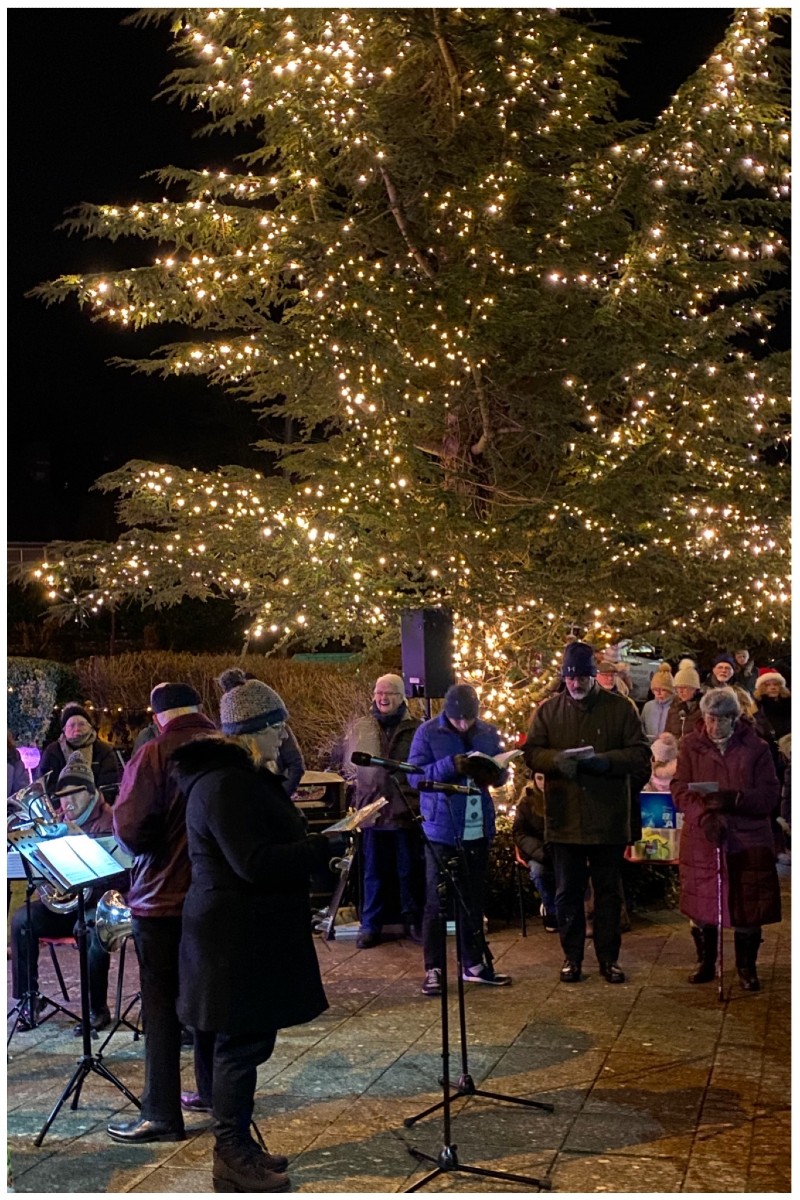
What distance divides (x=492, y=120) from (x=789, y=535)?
4611 millimetres

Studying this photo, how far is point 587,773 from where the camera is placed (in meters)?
8.16

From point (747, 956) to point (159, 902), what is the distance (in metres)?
4.12

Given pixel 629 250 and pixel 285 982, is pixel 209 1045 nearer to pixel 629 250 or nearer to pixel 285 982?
pixel 285 982

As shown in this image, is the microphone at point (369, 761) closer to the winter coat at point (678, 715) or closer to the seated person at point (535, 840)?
the seated person at point (535, 840)

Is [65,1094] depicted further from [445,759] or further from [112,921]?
[445,759]

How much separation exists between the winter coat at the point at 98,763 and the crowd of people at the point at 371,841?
20mm

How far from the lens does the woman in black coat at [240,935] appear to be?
16.2ft

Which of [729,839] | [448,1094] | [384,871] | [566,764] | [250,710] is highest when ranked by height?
[250,710]

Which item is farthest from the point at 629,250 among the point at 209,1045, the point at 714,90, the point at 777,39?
the point at 209,1045

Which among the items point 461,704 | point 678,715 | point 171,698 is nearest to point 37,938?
point 171,698

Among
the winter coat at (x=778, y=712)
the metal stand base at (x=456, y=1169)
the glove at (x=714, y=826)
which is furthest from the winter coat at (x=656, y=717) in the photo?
the metal stand base at (x=456, y=1169)

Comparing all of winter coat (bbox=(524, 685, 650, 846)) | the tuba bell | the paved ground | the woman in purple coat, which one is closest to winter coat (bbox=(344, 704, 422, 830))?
the paved ground

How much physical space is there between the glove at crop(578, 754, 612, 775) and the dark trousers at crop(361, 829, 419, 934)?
2.07 metres

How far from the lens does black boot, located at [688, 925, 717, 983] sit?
8195mm
